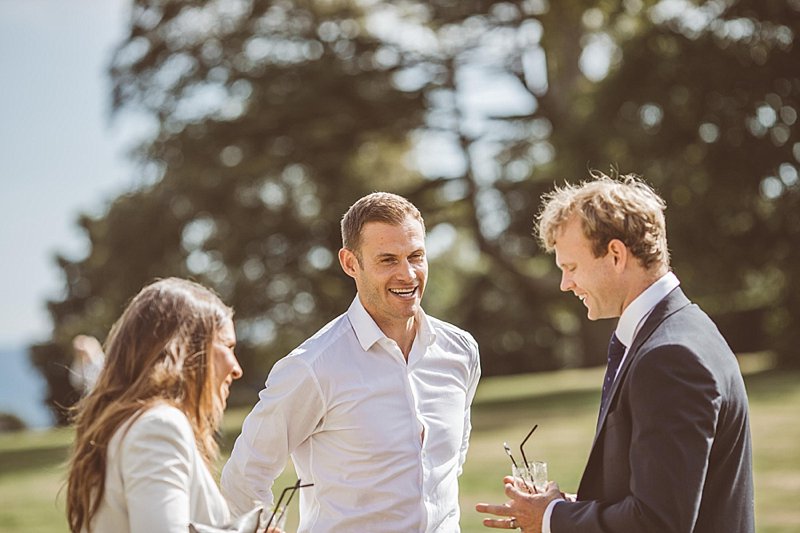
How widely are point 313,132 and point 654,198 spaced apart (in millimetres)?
23272

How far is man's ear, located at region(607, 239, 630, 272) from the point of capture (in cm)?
353

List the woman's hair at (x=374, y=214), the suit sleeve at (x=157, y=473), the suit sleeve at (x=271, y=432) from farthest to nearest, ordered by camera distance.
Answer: the woman's hair at (x=374, y=214), the suit sleeve at (x=271, y=432), the suit sleeve at (x=157, y=473)

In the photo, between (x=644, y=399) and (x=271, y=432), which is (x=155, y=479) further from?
(x=644, y=399)

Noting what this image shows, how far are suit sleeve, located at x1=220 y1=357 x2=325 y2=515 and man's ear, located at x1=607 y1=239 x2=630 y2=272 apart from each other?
1.38 meters

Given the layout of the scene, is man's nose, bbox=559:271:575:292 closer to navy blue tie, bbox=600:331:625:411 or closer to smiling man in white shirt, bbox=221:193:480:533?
navy blue tie, bbox=600:331:625:411

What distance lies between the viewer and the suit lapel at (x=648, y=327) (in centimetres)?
341

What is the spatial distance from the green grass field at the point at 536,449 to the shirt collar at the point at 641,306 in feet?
8.73

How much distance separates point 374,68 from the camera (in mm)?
27188

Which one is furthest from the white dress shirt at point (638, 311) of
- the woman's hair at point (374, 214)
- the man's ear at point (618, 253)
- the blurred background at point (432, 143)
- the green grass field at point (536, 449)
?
the blurred background at point (432, 143)

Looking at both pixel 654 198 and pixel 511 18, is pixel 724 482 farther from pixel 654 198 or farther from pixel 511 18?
pixel 511 18

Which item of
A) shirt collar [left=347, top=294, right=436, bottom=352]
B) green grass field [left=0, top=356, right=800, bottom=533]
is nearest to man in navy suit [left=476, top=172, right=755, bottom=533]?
shirt collar [left=347, top=294, right=436, bottom=352]

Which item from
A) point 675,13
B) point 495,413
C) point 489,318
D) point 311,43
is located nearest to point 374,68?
point 311,43

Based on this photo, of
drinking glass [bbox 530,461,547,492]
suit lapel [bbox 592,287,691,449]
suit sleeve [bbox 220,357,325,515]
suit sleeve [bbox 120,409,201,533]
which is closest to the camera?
suit sleeve [bbox 120,409,201,533]

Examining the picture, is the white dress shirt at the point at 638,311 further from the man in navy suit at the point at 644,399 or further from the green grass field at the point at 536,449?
the green grass field at the point at 536,449
